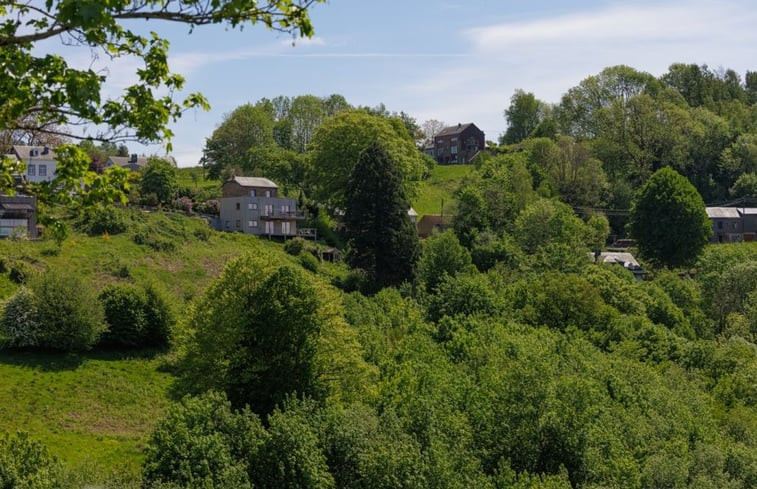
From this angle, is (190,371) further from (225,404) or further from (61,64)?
(61,64)

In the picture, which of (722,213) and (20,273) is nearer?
(20,273)

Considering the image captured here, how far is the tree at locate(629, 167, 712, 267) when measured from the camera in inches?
3393

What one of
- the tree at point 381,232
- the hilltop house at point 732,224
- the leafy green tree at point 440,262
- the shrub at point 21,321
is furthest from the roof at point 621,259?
the shrub at point 21,321

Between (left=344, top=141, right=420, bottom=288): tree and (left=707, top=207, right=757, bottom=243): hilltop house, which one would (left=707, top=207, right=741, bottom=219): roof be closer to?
(left=707, top=207, right=757, bottom=243): hilltop house

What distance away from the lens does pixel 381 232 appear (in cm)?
6669

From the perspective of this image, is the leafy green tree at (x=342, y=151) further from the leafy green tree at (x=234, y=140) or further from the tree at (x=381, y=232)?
the leafy green tree at (x=234, y=140)

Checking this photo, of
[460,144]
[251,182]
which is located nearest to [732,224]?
[460,144]

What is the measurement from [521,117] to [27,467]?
133580 mm

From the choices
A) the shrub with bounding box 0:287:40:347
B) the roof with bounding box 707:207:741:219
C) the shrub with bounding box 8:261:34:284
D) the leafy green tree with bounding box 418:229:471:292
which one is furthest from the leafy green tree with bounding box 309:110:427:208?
the roof with bounding box 707:207:741:219

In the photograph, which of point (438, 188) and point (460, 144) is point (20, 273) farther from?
point (460, 144)

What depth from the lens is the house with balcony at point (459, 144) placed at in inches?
5935

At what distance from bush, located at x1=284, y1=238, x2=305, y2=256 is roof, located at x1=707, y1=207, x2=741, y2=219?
57747 millimetres

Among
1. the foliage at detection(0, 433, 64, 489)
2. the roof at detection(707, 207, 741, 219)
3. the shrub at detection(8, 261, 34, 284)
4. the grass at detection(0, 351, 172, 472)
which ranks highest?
the roof at detection(707, 207, 741, 219)

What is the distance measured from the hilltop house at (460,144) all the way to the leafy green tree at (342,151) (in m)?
61.8
